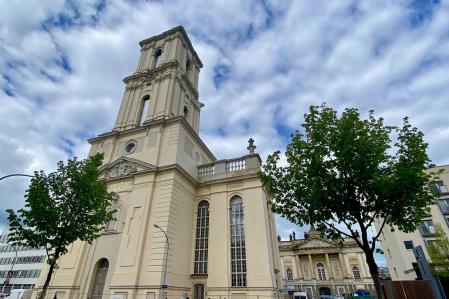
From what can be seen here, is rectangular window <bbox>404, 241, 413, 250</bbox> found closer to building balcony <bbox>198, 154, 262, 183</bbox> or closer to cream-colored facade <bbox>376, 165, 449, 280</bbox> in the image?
cream-colored facade <bbox>376, 165, 449, 280</bbox>

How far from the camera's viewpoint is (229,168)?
23109 mm

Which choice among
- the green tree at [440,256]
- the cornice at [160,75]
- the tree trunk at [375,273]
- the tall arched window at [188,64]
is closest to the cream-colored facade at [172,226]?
the cornice at [160,75]

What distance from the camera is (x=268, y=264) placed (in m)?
17.6

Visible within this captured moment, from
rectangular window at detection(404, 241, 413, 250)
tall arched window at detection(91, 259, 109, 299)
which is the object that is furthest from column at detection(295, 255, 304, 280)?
tall arched window at detection(91, 259, 109, 299)

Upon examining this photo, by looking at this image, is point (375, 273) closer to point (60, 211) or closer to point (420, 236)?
point (60, 211)

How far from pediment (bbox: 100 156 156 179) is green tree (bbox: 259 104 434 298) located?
13093 mm

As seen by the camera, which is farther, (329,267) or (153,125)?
(329,267)

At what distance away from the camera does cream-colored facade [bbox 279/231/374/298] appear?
52.8 meters

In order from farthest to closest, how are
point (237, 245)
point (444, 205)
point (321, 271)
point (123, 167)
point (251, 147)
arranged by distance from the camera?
point (321, 271)
point (444, 205)
point (251, 147)
point (123, 167)
point (237, 245)

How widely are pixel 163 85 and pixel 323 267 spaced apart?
53.5m

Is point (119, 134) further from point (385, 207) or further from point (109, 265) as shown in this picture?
point (385, 207)

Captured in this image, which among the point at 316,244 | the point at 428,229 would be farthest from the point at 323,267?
the point at 428,229

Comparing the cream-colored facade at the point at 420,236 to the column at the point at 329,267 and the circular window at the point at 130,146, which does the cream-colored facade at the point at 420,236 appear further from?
the circular window at the point at 130,146

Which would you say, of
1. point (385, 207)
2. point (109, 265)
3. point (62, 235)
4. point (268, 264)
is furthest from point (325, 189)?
point (109, 265)
